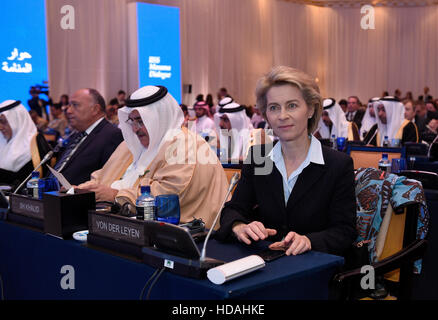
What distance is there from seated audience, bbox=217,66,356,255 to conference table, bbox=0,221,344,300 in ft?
1.16

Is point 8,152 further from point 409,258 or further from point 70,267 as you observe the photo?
point 409,258

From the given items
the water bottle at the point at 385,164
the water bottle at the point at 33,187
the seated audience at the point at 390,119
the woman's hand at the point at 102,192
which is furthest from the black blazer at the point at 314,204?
the seated audience at the point at 390,119

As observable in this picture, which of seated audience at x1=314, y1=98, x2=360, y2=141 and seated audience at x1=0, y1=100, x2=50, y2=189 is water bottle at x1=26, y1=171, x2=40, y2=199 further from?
seated audience at x1=314, y1=98, x2=360, y2=141

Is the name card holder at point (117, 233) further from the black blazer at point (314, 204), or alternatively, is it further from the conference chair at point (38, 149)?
the conference chair at point (38, 149)

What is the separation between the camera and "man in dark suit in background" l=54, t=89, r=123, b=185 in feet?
13.9

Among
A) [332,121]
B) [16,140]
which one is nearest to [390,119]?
[332,121]

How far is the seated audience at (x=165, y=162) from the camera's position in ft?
9.72

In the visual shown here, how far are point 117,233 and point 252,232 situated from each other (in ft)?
1.70

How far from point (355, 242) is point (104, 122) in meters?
2.84

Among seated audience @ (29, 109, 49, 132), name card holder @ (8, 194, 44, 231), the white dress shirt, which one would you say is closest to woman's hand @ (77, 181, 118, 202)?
name card holder @ (8, 194, 44, 231)

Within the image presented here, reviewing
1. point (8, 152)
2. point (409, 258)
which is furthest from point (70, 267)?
point (8, 152)

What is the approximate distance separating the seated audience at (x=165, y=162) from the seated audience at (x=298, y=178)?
26.2 inches

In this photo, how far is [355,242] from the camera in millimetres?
2322

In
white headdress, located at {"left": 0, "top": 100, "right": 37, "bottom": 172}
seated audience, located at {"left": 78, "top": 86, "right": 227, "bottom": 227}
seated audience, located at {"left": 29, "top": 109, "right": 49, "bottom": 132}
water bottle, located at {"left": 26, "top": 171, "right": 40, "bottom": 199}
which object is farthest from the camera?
seated audience, located at {"left": 29, "top": 109, "right": 49, "bottom": 132}
